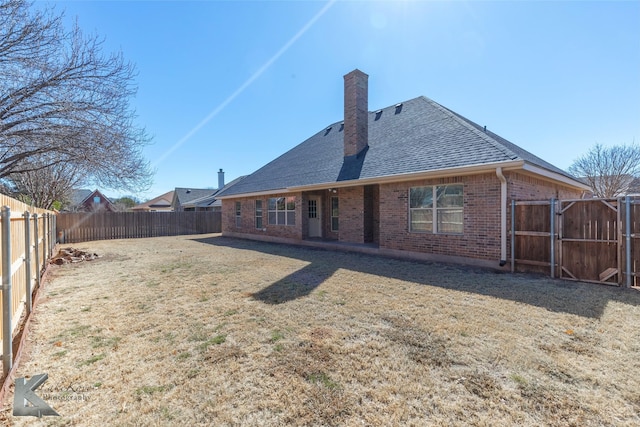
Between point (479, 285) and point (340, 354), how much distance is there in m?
4.14

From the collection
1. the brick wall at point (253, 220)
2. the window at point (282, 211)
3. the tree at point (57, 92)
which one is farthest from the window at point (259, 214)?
the tree at point (57, 92)

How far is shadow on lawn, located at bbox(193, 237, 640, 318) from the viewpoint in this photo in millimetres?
4859

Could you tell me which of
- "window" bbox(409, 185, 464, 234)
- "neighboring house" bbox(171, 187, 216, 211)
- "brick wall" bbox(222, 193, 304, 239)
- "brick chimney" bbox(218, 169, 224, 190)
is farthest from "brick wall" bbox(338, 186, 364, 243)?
"neighboring house" bbox(171, 187, 216, 211)

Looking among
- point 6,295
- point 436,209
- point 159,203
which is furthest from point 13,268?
point 159,203

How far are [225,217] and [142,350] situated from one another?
16657mm

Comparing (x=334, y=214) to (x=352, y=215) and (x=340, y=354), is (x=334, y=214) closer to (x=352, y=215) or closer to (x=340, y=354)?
(x=352, y=215)

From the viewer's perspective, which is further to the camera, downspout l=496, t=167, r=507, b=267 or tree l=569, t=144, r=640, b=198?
tree l=569, t=144, r=640, b=198

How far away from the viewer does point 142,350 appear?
3262 millimetres

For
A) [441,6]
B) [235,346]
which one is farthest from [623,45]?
[235,346]

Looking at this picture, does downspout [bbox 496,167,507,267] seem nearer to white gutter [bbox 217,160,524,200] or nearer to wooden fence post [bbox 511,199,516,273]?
wooden fence post [bbox 511,199,516,273]

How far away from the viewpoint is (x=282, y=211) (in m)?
14.5

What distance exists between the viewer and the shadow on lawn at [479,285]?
191 inches

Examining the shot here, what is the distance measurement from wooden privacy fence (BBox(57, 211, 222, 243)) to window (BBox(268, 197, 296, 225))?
8.96 meters

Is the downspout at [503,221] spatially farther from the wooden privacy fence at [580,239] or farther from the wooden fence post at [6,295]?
the wooden fence post at [6,295]
